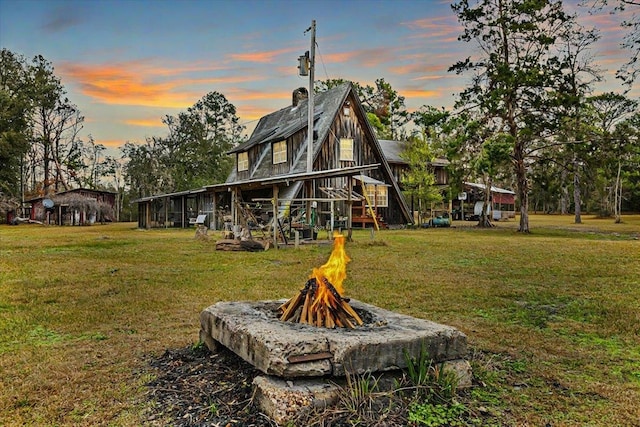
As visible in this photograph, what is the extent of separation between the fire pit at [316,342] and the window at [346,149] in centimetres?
2318

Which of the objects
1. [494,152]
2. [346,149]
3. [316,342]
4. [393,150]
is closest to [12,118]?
[346,149]

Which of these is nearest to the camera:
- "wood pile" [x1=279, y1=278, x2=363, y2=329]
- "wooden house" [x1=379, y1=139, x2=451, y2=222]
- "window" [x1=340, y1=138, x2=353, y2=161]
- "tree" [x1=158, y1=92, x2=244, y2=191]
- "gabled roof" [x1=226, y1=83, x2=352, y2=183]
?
"wood pile" [x1=279, y1=278, x2=363, y2=329]

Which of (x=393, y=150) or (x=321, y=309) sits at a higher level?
(x=393, y=150)

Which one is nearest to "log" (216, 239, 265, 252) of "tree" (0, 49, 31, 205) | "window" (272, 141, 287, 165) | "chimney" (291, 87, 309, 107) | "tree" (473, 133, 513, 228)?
"window" (272, 141, 287, 165)

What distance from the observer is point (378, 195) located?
2938 cm

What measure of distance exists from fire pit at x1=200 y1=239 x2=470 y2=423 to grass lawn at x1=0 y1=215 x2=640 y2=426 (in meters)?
0.64

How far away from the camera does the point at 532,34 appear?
22781 mm

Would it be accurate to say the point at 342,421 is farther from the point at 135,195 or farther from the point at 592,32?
the point at 135,195

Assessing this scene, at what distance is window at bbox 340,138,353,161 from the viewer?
2771 centimetres

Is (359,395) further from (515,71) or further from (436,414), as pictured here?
(515,71)

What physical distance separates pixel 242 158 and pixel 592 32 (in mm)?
21200

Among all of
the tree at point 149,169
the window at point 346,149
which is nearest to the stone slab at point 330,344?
the window at point 346,149

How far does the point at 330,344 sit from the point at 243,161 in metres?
28.8

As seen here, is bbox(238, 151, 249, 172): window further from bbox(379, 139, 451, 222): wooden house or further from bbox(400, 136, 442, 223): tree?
bbox(400, 136, 442, 223): tree
